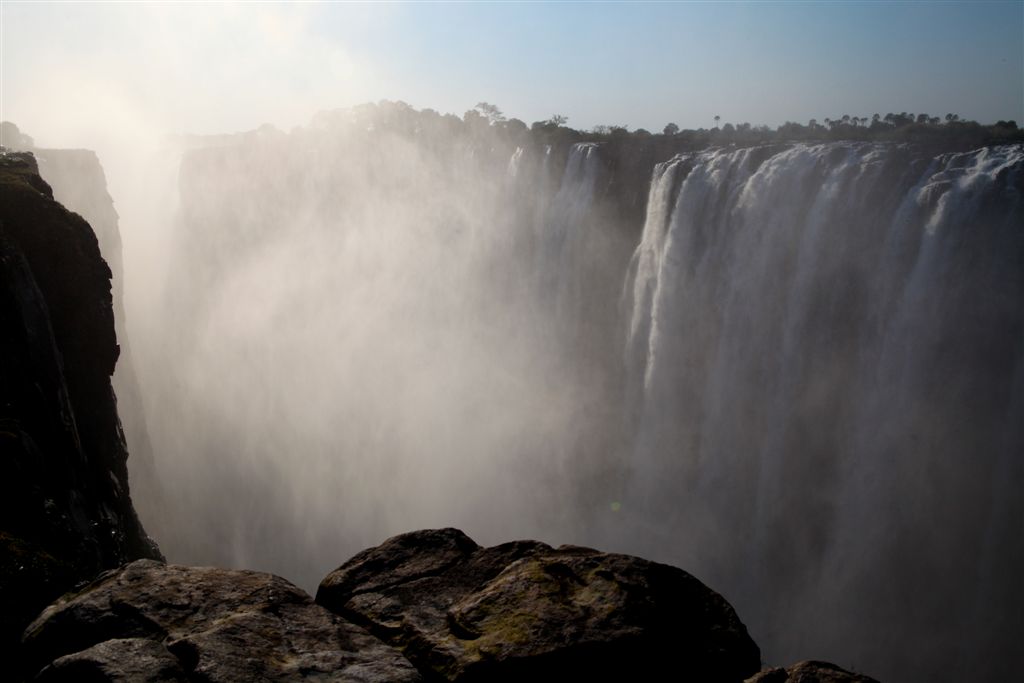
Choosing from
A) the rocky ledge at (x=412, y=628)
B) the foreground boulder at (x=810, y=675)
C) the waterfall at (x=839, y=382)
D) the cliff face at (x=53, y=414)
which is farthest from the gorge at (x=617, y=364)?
the rocky ledge at (x=412, y=628)

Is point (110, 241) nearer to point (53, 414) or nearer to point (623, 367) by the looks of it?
point (623, 367)

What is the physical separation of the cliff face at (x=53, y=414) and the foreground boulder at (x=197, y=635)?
0.67 m

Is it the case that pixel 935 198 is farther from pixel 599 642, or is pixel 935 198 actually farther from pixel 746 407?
pixel 599 642

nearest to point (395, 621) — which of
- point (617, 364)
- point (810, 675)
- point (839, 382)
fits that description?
point (810, 675)

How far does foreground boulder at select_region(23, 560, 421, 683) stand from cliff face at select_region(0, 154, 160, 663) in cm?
67

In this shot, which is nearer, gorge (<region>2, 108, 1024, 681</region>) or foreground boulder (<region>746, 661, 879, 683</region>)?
foreground boulder (<region>746, 661, 879, 683</region>)

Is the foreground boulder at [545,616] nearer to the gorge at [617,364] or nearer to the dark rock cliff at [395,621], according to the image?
the dark rock cliff at [395,621]

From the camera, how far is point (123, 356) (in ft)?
96.1

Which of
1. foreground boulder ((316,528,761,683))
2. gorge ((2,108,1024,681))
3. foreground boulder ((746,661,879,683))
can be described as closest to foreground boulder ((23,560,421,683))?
foreground boulder ((316,528,761,683))

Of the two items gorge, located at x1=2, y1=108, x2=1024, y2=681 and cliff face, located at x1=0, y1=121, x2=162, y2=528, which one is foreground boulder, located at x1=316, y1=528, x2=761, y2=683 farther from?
cliff face, located at x1=0, y1=121, x2=162, y2=528

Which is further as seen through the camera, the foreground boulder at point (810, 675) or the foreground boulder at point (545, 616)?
the foreground boulder at point (545, 616)

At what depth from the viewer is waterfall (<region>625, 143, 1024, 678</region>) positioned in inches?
792

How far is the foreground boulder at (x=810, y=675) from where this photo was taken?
455cm

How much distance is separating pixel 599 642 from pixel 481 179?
34181 millimetres
